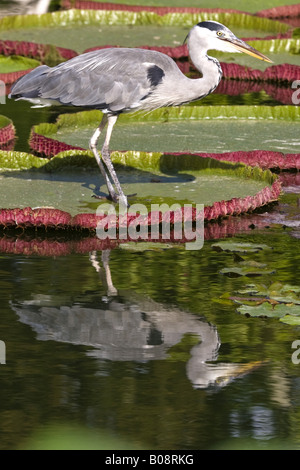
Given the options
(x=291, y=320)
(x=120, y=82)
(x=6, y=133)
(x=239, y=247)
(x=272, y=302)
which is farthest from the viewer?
(x=6, y=133)

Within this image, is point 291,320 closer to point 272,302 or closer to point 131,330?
point 272,302

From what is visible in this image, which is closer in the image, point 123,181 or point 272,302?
point 272,302

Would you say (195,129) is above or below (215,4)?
below

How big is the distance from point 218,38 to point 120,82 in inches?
45.8

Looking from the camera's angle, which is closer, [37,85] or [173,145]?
[37,85]

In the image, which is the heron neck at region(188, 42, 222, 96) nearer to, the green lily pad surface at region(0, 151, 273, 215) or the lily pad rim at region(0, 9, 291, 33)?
the green lily pad surface at region(0, 151, 273, 215)

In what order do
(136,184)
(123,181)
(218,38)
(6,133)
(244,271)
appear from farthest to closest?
(6,133)
(123,181)
(136,184)
(218,38)
(244,271)

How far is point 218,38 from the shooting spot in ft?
38.3

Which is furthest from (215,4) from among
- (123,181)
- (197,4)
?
(123,181)

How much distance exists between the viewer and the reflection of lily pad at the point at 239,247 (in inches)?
397

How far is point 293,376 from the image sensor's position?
7.16 meters

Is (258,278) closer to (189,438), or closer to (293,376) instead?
(293,376)

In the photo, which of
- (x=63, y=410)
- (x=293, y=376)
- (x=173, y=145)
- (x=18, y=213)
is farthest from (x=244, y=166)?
(x=63, y=410)

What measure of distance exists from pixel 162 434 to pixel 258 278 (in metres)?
3.11
